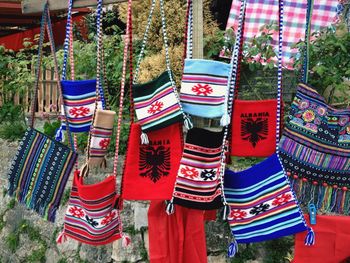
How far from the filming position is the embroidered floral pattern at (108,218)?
6.65ft

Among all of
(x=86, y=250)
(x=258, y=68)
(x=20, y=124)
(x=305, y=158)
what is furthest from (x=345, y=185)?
(x=20, y=124)

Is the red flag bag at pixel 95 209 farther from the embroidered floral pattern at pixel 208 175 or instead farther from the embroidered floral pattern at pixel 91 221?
the embroidered floral pattern at pixel 208 175

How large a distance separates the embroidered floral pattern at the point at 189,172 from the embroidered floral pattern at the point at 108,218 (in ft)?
1.57

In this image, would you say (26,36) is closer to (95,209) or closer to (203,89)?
(95,209)

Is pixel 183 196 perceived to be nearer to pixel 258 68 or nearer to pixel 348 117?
pixel 348 117

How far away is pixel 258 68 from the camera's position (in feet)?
11.5

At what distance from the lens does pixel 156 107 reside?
179 centimetres

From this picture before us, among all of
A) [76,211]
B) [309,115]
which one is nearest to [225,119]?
[309,115]

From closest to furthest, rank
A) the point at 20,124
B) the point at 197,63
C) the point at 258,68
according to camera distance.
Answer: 1. the point at 197,63
2. the point at 258,68
3. the point at 20,124

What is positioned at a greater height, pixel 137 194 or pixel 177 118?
pixel 177 118

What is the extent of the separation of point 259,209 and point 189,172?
0.35 metres

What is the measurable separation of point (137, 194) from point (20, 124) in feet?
8.69

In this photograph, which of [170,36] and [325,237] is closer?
[325,237]

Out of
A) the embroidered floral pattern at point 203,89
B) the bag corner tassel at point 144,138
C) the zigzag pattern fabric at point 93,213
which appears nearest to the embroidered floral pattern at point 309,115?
the embroidered floral pattern at point 203,89
